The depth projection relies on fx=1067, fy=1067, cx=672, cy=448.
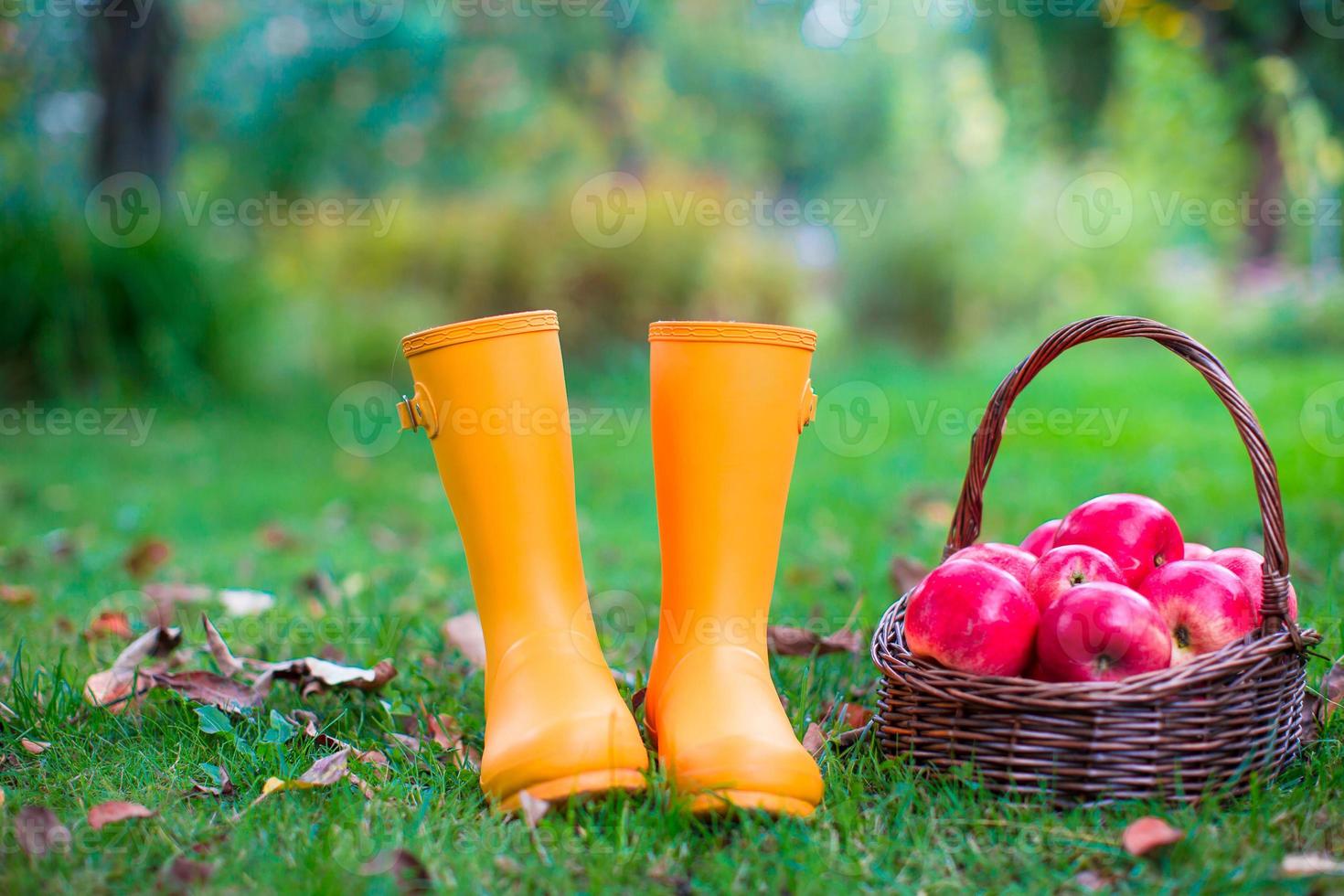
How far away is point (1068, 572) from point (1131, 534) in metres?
0.16

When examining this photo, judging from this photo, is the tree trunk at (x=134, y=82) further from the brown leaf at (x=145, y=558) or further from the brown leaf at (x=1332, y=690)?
the brown leaf at (x=1332, y=690)

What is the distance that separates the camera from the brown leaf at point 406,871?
1035 millimetres

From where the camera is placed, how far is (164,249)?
5387 mm

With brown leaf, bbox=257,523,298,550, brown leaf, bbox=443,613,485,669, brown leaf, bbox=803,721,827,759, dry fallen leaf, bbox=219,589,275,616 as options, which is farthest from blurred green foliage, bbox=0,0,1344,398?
dry fallen leaf, bbox=219,589,275,616

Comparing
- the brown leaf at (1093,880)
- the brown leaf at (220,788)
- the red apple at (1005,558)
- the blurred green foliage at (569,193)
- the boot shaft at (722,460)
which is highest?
the blurred green foliage at (569,193)

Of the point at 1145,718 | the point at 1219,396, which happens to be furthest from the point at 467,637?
the point at 1219,396

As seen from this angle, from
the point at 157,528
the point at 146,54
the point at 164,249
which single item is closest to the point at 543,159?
the point at 146,54

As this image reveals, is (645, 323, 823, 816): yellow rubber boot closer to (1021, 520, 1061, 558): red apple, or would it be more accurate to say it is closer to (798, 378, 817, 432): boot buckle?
(798, 378, 817, 432): boot buckle

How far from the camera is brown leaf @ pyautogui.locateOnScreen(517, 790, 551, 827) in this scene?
1160 millimetres

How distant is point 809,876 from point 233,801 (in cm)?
69

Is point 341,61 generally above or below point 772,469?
above

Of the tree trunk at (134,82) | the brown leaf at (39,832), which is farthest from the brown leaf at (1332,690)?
the tree trunk at (134,82)

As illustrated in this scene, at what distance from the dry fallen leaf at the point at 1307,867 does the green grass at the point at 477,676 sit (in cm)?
2

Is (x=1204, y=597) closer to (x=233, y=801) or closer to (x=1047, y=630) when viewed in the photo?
(x=1047, y=630)
